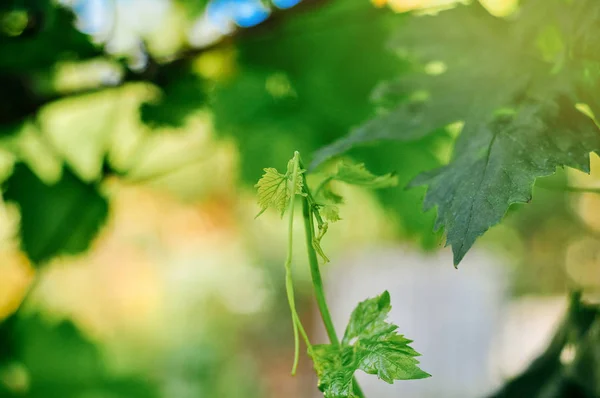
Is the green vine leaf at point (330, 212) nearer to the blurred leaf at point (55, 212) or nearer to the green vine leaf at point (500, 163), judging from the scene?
the green vine leaf at point (500, 163)

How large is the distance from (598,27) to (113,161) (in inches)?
19.1

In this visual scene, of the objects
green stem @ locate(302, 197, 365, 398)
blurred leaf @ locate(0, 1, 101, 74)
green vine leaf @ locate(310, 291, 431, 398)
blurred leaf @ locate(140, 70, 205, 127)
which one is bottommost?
green vine leaf @ locate(310, 291, 431, 398)

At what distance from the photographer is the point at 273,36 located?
578 mm

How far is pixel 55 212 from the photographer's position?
0.58m

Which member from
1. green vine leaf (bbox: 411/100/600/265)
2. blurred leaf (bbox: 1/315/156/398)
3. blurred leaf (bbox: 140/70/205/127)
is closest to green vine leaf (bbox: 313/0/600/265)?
green vine leaf (bbox: 411/100/600/265)

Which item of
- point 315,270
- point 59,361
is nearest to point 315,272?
point 315,270

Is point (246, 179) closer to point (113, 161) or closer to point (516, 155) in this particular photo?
point (113, 161)

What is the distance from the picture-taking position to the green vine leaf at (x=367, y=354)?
0.17 m

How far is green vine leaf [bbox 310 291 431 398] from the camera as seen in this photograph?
0.56ft

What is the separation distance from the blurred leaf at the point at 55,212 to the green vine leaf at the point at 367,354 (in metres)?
0.43

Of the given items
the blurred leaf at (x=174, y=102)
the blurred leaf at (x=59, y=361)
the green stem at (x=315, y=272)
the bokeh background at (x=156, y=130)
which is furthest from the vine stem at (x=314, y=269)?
the blurred leaf at (x=59, y=361)

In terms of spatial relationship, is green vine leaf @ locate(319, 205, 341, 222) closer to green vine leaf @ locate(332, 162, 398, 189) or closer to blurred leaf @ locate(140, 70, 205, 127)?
green vine leaf @ locate(332, 162, 398, 189)

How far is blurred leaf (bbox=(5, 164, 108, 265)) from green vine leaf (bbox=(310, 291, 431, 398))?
432 mm

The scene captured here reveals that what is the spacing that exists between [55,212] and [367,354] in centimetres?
48
